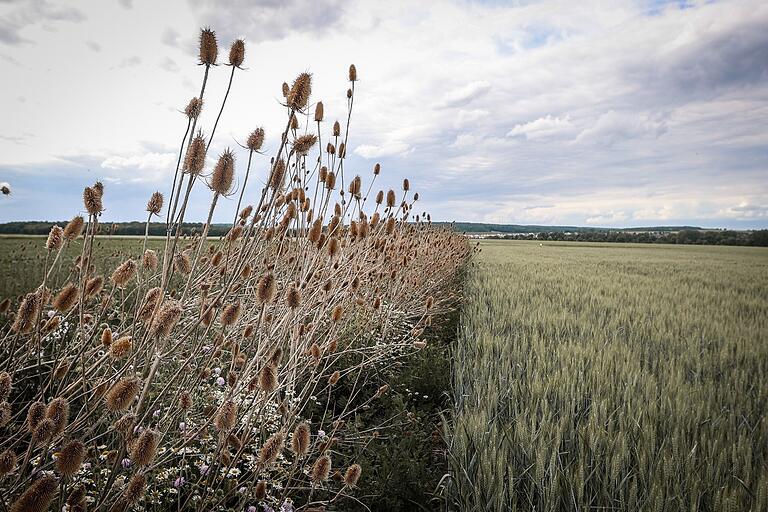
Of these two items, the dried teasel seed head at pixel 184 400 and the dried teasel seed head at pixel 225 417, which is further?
the dried teasel seed head at pixel 184 400

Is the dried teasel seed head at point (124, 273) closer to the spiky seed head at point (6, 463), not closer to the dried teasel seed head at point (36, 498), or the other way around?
the spiky seed head at point (6, 463)

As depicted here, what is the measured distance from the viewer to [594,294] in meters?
6.99

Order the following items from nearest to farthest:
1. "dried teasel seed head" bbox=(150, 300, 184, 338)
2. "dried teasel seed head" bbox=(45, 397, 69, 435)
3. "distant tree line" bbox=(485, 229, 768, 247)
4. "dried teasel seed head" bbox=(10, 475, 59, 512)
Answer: "dried teasel seed head" bbox=(10, 475, 59, 512)
"dried teasel seed head" bbox=(45, 397, 69, 435)
"dried teasel seed head" bbox=(150, 300, 184, 338)
"distant tree line" bbox=(485, 229, 768, 247)

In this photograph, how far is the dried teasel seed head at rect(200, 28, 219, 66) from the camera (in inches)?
50.7

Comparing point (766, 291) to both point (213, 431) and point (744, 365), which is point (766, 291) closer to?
point (744, 365)

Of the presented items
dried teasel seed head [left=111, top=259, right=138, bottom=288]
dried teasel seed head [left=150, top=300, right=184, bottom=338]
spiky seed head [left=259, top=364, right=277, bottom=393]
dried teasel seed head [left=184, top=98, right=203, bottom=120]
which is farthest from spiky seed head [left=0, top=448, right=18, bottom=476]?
dried teasel seed head [left=184, top=98, right=203, bottom=120]

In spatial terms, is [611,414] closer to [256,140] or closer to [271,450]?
[271,450]

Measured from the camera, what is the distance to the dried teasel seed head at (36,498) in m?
0.85

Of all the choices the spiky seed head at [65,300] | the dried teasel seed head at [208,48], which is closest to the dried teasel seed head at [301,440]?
the spiky seed head at [65,300]

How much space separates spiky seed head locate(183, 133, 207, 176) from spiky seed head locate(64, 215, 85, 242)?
56 cm

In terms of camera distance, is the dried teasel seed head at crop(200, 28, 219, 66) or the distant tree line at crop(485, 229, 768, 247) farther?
the distant tree line at crop(485, 229, 768, 247)

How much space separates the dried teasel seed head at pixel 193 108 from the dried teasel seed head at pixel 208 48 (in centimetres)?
12

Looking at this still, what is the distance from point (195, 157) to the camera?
1.19 meters

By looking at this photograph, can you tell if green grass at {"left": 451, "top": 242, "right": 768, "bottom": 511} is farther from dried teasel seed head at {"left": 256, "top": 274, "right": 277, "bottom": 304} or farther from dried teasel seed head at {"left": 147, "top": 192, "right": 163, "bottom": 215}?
dried teasel seed head at {"left": 147, "top": 192, "right": 163, "bottom": 215}
